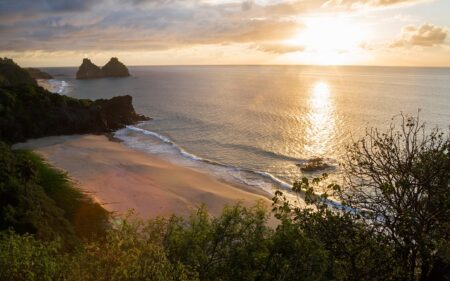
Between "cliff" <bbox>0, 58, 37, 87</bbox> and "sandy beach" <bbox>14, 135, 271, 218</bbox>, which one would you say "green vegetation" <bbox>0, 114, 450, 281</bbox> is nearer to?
"sandy beach" <bbox>14, 135, 271, 218</bbox>

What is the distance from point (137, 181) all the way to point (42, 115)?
34.8 metres

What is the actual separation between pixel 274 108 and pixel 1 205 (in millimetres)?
106132

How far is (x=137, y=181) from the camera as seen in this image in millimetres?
50656

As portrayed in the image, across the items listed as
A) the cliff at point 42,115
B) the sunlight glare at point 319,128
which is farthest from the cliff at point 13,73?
the sunlight glare at point 319,128

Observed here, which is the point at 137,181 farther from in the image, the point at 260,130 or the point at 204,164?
the point at 260,130

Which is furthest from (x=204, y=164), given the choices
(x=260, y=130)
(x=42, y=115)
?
(x=42, y=115)

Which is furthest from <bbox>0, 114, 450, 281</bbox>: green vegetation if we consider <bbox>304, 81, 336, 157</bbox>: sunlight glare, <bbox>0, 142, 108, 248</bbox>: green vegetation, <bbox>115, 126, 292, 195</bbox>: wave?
<bbox>304, 81, 336, 157</bbox>: sunlight glare

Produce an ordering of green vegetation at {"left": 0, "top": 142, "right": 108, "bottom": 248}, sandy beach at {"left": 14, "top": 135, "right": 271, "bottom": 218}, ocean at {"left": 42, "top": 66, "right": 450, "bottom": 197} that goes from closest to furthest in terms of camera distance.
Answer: green vegetation at {"left": 0, "top": 142, "right": 108, "bottom": 248} → sandy beach at {"left": 14, "top": 135, "right": 271, "bottom": 218} → ocean at {"left": 42, "top": 66, "right": 450, "bottom": 197}

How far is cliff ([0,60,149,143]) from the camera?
67.9 m

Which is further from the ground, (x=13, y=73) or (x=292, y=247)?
(x=13, y=73)

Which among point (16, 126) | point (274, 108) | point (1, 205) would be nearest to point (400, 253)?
point (1, 205)

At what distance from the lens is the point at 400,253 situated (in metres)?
15.9

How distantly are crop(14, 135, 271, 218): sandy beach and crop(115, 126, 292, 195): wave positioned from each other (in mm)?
2711

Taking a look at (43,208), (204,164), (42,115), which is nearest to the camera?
(43,208)
